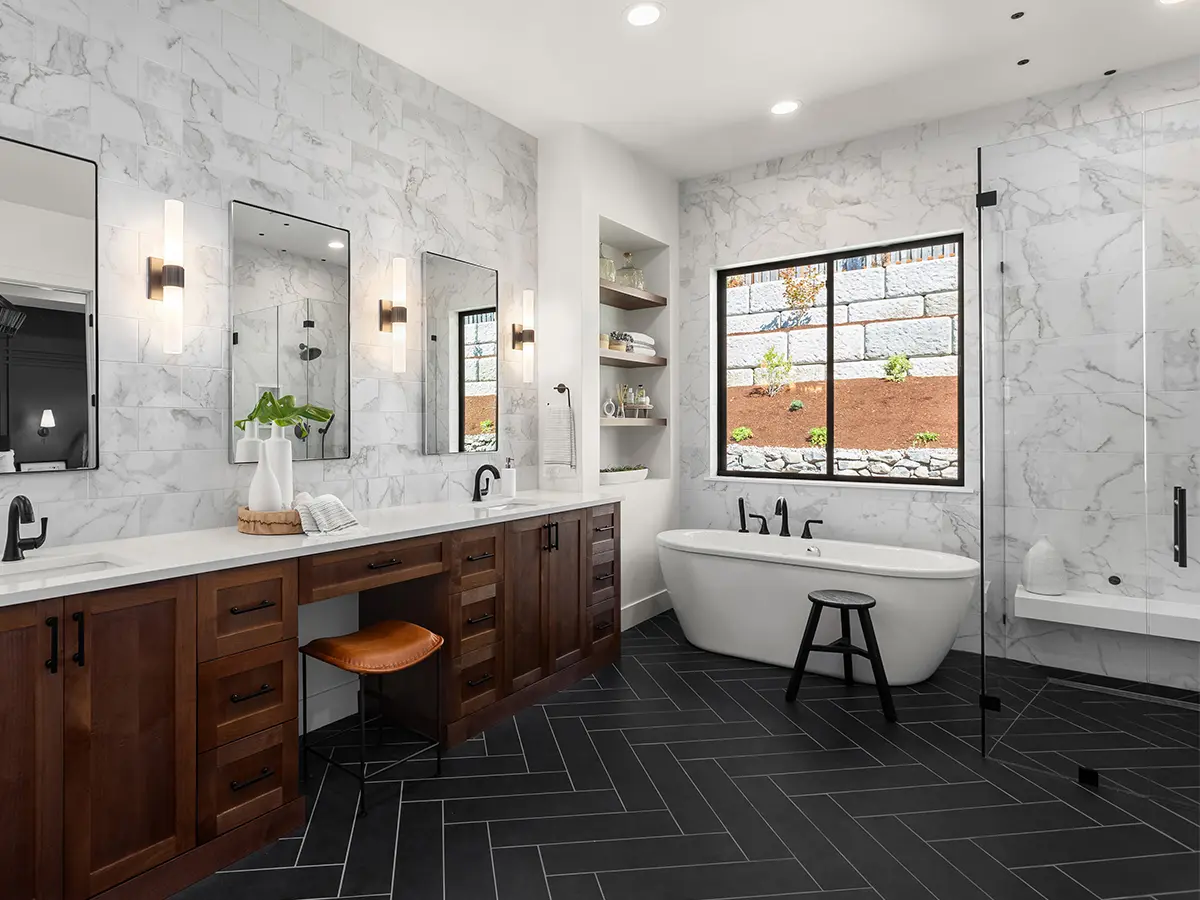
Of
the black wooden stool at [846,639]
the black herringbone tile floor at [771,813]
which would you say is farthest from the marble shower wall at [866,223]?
the black herringbone tile floor at [771,813]

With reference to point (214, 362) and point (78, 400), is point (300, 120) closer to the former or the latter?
point (214, 362)

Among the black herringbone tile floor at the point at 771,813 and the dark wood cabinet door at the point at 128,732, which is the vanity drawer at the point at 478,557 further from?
the dark wood cabinet door at the point at 128,732

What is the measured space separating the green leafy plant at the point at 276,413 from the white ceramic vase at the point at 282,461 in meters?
0.04

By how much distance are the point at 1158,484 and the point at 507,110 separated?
359 cm

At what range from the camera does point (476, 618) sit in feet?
9.81

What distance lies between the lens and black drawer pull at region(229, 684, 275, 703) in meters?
2.06

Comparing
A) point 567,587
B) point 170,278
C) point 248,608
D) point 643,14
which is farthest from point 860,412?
point 170,278

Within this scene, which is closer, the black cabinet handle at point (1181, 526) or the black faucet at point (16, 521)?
the black faucet at point (16, 521)

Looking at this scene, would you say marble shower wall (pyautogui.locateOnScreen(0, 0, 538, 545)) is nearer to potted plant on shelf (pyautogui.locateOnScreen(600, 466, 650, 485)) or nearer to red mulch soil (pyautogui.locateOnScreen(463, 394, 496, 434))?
red mulch soil (pyautogui.locateOnScreen(463, 394, 496, 434))

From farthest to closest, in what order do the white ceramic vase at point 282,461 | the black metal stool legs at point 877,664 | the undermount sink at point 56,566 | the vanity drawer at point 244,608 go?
the black metal stool legs at point 877,664 < the white ceramic vase at point 282,461 < the vanity drawer at point 244,608 < the undermount sink at point 56,566

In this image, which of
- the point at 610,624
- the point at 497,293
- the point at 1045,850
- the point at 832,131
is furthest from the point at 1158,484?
the point at 497,293

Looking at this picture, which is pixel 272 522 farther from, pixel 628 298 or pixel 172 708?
pixel 628 298

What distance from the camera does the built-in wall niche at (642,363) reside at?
4863 millimetres

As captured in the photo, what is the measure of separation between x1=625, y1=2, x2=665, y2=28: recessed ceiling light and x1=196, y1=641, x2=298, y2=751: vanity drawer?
2.90m
